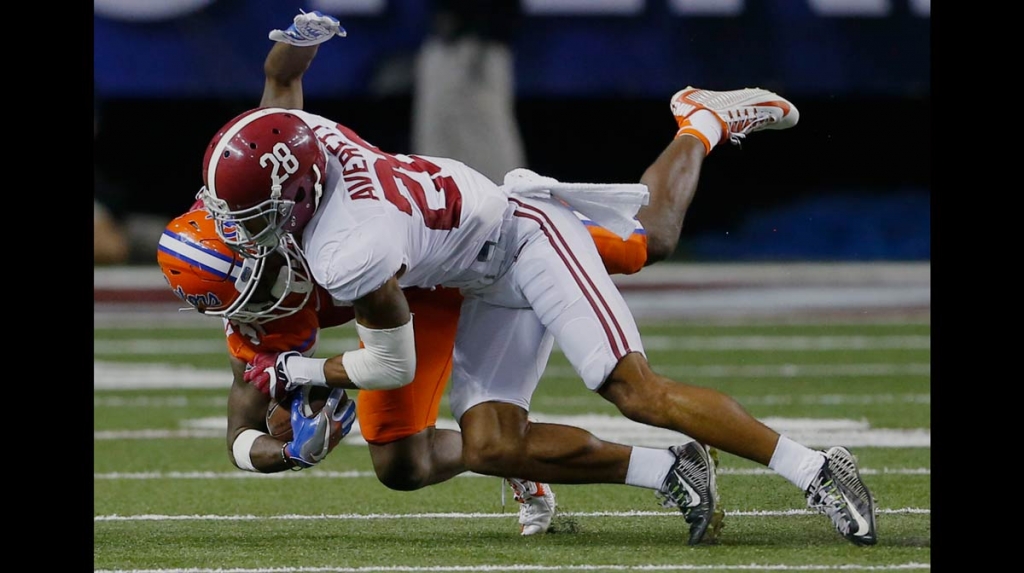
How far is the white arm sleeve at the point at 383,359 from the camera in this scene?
315cm

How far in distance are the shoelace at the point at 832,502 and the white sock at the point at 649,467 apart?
0.35m

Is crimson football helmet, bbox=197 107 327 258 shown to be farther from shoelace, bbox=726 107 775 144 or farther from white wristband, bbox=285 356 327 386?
shoelace, bbox=726 107 775 144

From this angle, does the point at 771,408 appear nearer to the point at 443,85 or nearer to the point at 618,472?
the point at 618,472

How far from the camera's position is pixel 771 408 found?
18.8 feet

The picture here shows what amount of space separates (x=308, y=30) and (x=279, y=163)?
2.40ft

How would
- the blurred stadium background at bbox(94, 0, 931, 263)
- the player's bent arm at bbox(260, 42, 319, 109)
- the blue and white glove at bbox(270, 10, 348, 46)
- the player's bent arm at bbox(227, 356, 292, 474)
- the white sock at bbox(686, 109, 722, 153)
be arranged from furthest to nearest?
1. the blurred stadium background at bbox(94, 0, 931, 263)
2. the white sock at bbox(686, 109, 722, 153)
3. the player's bent arm at bbox(260, 42, 319, 109)
4. the blue and white glove at bbox(270, 10, 348, 46)
5. the player's bent arm at bbox(227, 356, 292, 474)

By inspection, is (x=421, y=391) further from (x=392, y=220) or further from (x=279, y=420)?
(x=392, y=220)

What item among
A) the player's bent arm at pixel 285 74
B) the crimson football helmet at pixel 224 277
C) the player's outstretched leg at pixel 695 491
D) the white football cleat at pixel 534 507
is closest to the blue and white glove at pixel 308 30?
the player's bent arm at pixel 285 74

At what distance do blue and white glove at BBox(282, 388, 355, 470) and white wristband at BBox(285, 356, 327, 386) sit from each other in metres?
0.07

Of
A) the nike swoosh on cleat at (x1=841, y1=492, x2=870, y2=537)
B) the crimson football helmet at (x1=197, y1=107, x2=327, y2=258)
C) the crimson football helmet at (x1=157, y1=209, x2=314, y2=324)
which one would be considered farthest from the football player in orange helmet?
the nike swoosh on cleat at (x1=841, y1=492, x2=870, y2=537)

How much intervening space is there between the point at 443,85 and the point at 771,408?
565cm

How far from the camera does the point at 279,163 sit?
10.3ft

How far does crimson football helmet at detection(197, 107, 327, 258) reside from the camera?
3143 mm
